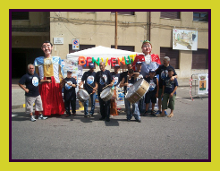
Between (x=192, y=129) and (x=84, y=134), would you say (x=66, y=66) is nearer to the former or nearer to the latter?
(x=84, y=134)

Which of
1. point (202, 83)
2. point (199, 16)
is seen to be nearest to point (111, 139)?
point (202, 83)

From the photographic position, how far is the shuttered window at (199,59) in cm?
1556

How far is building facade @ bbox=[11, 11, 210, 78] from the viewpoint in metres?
12.6

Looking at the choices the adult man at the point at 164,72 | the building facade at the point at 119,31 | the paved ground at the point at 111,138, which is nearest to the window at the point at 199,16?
the building facade at the point at 119,31

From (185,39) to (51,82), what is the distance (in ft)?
40.3

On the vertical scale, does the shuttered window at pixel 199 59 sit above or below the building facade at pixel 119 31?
below

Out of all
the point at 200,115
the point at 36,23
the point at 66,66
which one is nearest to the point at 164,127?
the point at 200,115

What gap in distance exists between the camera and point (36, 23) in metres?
14.1

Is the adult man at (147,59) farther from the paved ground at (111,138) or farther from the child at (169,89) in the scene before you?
the paved ground at (111,138)

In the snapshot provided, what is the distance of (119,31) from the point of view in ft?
43.7

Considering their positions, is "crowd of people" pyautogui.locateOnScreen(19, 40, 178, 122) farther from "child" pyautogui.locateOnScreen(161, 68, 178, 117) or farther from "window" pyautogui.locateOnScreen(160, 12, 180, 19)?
"window" pyautogui.locateOnScreen(160, 12, 180, 19)

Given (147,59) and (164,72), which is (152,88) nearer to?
(164,72)

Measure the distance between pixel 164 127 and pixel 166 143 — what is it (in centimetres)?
118

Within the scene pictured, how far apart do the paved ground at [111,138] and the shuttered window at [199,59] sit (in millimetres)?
10478
